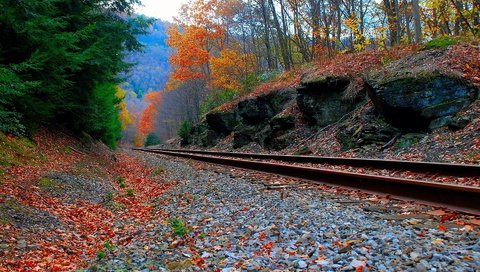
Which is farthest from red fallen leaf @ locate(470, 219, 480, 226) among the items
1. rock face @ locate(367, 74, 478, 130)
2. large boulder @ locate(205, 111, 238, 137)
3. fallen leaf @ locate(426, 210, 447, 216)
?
large boulder @ locate(205, 111, 238, 137)

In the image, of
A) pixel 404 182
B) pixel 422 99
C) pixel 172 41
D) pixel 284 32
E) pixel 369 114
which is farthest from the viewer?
pixel 172 41

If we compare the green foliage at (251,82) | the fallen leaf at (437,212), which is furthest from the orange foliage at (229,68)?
the fallen leaf at (437,212)

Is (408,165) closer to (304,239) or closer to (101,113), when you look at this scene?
(304,239)

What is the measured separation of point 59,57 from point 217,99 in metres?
28.3

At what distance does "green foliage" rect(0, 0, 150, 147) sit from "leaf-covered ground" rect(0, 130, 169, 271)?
103 cm

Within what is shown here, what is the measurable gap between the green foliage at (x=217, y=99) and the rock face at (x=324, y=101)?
14.3 m

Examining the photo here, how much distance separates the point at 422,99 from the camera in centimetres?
1169

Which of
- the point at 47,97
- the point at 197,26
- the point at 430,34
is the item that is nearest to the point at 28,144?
the point at 47,97

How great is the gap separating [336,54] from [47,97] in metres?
17.2

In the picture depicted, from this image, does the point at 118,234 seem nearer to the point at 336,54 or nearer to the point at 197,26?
the point at 336,54

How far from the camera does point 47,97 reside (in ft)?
39.3

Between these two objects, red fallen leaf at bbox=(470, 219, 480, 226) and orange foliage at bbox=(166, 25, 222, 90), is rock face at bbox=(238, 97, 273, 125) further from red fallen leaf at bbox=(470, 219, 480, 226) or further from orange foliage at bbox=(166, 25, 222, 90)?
red fallen leaf at bbox=(470, 219, 480, 226)

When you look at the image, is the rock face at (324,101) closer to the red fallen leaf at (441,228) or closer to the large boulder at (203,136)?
the red fallen leaf at (441,228)

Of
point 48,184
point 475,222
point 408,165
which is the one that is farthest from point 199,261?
point 48,184
